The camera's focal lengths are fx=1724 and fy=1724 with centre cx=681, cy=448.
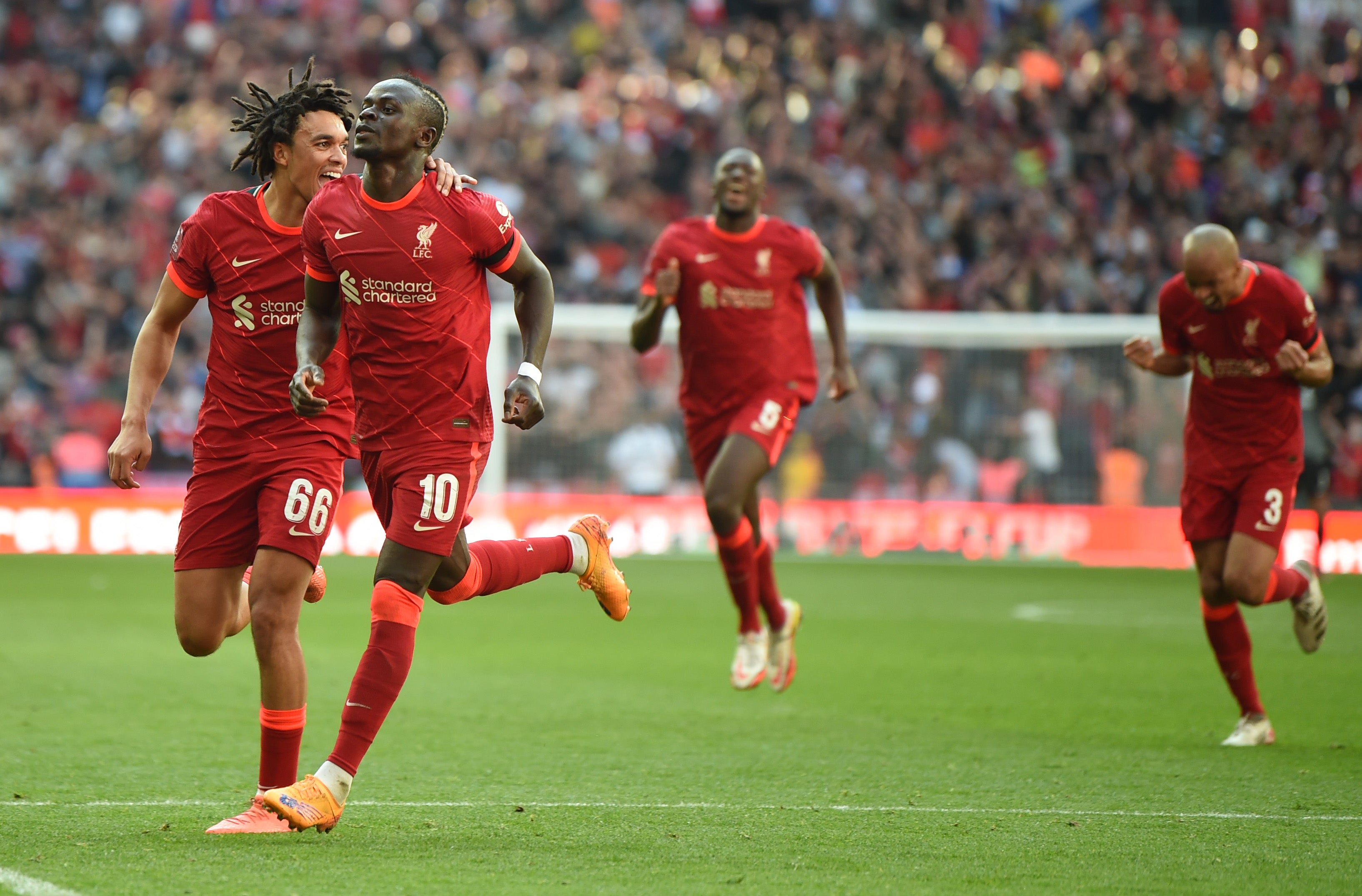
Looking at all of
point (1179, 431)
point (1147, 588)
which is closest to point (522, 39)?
point (1179, 431)

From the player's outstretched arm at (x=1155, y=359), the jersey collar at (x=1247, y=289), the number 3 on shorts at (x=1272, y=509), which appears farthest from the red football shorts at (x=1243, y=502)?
the jersey collar at (x=1247, y=289)

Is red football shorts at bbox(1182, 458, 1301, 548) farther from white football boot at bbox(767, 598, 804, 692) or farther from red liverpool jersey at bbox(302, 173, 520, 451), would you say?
red liverpool jersey at bbox(302, 173, 520, 451)

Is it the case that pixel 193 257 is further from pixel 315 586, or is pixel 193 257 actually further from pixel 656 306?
pixel 656 306

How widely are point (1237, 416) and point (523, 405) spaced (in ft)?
12.7

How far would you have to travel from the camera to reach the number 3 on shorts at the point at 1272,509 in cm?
760

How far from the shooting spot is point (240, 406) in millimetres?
5570

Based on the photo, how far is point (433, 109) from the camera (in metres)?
5.49

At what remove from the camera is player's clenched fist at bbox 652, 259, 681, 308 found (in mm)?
8930

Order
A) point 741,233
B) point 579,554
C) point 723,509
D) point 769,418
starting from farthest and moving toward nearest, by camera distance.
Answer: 1. point 741,233
2. point 769,418
3. point 723,509
4. point 579,554

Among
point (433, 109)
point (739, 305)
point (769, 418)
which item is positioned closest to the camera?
point (433, 109)

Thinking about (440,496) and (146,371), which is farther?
(146,371)

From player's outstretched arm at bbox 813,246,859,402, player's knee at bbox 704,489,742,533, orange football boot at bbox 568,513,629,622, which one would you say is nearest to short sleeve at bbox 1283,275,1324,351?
player's outstretched arm at bbox 813,246,859,402

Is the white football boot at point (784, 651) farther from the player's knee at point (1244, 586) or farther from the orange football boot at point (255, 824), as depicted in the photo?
the orange football boot at point (255, 824)

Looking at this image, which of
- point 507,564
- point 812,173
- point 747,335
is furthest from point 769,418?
point 812,173
